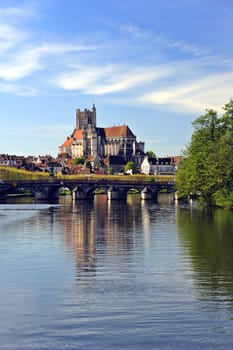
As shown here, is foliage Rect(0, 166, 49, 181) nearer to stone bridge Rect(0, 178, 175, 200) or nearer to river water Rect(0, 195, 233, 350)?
stone bridge Rect(0, 178, 175, 200)

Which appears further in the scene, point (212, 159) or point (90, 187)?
point (90, 187)

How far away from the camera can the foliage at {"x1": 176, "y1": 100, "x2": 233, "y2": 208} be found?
2835 inches

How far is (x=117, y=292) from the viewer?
2562 cm

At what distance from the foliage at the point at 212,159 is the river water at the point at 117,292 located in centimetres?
2399

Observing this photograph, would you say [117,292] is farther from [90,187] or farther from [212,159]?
[90,187]

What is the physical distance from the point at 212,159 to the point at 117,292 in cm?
4895

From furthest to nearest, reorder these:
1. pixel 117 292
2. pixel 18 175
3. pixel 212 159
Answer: pixel 18 175 → pixel 212 159 → pixel 117 292

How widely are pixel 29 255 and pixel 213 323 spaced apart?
1901 cm

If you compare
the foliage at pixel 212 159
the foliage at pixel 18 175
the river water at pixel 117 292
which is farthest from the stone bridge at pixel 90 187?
the river water at pixel 117 292

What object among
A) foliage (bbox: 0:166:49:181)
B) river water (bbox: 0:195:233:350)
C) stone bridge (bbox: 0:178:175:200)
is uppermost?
foliage (bbox: 0:166:49:181)

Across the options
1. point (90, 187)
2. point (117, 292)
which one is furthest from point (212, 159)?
point (90, 187)

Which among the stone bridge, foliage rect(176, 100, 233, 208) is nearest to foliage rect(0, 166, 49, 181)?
the stone bridge

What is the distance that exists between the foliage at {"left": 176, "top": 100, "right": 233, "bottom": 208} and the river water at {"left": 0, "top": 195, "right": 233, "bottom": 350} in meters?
24.0

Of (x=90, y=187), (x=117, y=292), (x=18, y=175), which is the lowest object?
(x=117, y=292)
